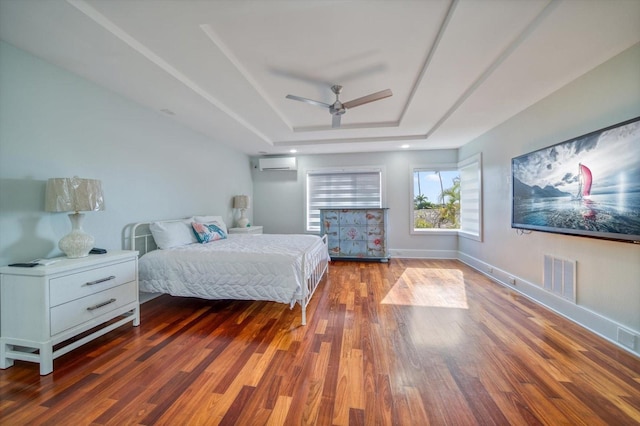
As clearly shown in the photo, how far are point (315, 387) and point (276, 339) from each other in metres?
0.69

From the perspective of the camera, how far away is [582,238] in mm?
2377

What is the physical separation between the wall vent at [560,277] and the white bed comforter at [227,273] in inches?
105

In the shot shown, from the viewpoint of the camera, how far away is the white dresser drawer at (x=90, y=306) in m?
1.75

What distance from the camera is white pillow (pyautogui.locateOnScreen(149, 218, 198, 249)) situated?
9.66 ft

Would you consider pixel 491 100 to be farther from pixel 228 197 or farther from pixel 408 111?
pixel 228 197

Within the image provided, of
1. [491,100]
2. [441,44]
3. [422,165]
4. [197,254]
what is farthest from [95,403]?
[422,165]

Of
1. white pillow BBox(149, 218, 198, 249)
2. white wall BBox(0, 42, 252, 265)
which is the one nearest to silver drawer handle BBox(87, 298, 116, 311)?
white wall BBox(0, 42, 252, 265)

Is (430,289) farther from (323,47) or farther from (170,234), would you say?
(170,234)

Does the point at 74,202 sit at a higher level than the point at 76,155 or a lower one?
lower

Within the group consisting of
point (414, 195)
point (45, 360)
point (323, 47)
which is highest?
point (323, 47)

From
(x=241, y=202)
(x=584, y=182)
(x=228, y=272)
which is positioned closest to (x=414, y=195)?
(x=584, y=182)

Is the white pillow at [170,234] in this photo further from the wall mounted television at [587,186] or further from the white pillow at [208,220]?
the wall mounted television at [587,186]

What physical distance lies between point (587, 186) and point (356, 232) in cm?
342

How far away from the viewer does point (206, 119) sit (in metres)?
3.44
